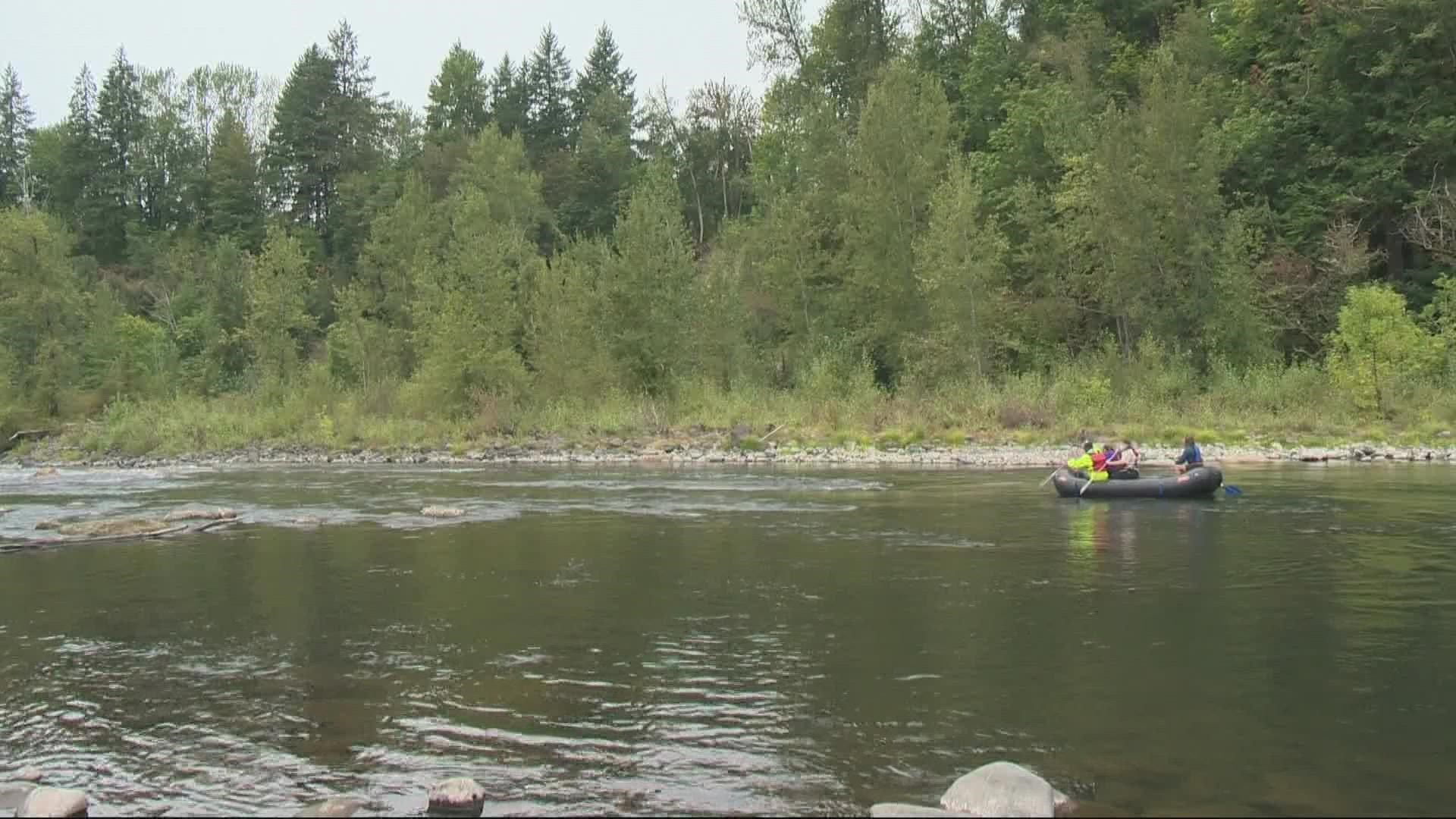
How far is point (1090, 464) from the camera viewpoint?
71.6 ft

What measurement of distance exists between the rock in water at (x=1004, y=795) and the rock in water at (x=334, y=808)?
346cm

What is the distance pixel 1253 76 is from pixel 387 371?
129ft

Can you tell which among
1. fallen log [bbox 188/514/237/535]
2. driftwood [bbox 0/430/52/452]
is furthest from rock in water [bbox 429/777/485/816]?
driftwood [bbox 0/430/52/452]

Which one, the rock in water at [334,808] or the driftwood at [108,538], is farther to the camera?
the driftwood at [108,538]

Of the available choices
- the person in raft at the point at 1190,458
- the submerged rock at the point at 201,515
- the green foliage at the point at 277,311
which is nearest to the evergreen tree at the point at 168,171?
the green foliage at the point at 277,311

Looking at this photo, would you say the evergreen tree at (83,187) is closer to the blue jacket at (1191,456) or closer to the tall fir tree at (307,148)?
the tall fir tree at (307,148)

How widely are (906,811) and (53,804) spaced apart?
16.2ft

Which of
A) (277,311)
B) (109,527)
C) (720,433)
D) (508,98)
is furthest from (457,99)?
(109,527)

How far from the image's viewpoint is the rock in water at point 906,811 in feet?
19.2

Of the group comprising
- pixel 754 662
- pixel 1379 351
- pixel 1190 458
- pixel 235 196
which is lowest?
pixel 754 662

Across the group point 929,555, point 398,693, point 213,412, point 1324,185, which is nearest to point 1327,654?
point 929,555

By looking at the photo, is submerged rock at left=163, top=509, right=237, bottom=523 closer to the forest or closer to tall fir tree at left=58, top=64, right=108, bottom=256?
the forest

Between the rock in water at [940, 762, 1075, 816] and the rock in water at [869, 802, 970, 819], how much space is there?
10 centimetres

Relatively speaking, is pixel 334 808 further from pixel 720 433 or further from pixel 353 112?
pixel 353 112
